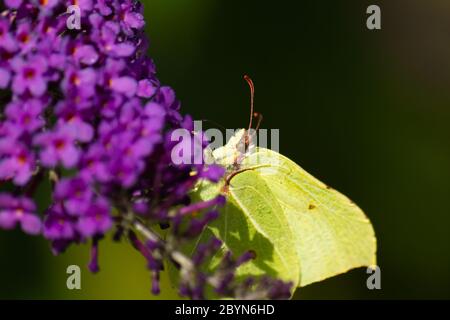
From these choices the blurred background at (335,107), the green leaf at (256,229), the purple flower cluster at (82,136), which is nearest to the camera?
the purple flower cluster at (82,136)

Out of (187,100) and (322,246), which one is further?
(187,100)

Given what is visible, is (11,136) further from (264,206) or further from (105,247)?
(105,247)

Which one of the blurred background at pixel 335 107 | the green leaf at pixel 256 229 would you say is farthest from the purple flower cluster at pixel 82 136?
the blurred background at pixel 335 107

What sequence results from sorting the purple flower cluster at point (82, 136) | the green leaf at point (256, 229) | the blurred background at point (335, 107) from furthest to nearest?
1. the blurred background at point (335, 107)
2. the green leaf at point (256, 229)
3. the purple flower cluster at point (82, 136)

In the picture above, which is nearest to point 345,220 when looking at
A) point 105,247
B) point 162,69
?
point 105,247

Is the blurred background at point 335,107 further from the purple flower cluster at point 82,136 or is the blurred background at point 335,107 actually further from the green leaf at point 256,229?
the purple flower cluster at point 82,136

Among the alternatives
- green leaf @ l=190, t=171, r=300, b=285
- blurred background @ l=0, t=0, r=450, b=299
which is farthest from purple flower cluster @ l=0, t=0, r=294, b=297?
blurred background @ l=0, t=0, r=450, b=299
